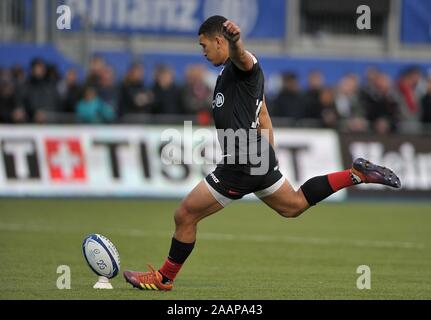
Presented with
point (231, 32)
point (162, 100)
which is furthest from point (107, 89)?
point (231, 32)

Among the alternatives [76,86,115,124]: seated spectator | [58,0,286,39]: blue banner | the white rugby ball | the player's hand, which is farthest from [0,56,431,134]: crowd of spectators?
the player's hand

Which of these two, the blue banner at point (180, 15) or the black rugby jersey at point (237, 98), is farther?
the blue banner at point (180, 15)

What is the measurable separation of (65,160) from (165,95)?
2.91 meters

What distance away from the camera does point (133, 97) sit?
22875 mm

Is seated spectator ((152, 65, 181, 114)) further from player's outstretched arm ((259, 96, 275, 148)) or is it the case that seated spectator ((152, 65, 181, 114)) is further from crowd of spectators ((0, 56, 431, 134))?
player's outstretched arm ((259, 96, 275, 148))

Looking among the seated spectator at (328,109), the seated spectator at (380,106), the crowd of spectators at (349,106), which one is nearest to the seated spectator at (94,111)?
the crowd of spectators at (349,106)

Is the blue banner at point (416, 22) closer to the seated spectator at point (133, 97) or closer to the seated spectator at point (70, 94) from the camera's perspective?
the seated spectator at point (133, 97)

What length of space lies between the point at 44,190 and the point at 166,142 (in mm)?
→ 2534

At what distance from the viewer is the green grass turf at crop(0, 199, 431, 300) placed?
420 inches

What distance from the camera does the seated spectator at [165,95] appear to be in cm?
Result: 2302

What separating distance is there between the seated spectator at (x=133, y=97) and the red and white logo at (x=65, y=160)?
1.92 m

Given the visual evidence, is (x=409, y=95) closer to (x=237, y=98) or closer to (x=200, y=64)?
(x=200, y=64)

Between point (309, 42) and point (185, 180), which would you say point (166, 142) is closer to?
point (185, 180)
